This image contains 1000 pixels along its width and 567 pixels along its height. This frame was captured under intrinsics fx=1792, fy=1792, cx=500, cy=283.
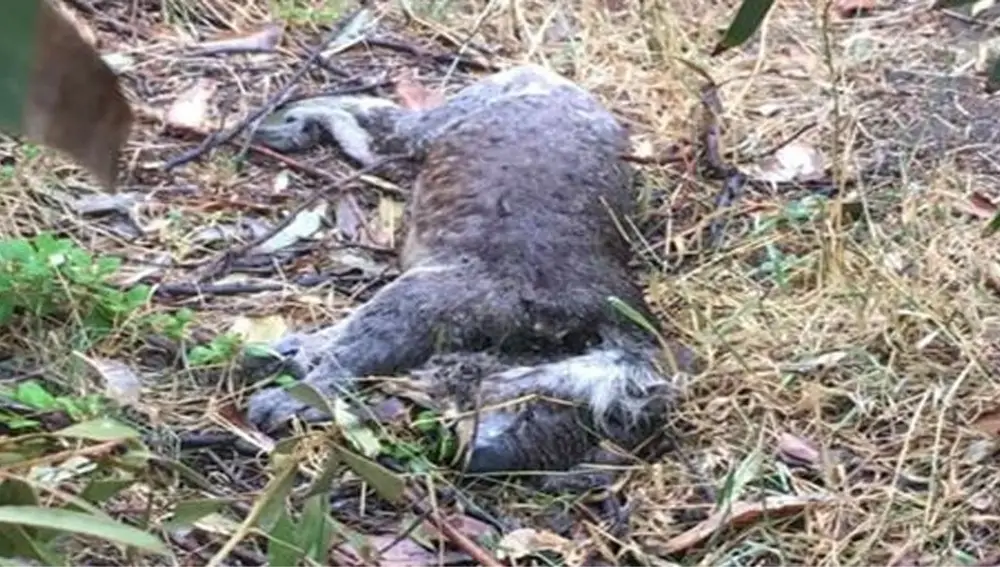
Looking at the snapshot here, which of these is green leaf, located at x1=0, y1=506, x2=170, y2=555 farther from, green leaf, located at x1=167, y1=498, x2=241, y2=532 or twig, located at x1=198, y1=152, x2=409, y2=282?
twig, located at x1=198, y1=152, x2=409, y2=282

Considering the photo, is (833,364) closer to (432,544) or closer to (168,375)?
(432,544)

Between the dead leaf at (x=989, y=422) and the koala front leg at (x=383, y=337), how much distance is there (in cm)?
64

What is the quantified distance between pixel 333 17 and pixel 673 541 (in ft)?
5.77

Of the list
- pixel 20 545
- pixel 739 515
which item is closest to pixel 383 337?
pixel 739 515

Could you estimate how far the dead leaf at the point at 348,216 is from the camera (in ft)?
9.05

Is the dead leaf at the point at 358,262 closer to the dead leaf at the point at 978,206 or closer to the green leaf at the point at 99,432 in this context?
the dead leaf at the point at 978,206

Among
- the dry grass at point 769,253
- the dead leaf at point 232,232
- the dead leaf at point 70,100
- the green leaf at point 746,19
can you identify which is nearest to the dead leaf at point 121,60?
the dry grass at point 769,253

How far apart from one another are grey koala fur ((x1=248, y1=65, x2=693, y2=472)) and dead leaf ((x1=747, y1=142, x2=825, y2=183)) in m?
0.26

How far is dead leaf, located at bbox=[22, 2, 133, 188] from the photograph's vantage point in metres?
0.37

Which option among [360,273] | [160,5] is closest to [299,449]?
[360,273]

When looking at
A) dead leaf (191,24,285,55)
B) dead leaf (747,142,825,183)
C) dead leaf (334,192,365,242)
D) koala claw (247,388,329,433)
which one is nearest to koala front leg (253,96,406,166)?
dead leaf (334,192,365,242)

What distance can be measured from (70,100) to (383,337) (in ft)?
6.19

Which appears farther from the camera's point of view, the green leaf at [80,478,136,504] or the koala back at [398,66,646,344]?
the koala back at [398,66,646,344]

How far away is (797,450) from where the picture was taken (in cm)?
218
